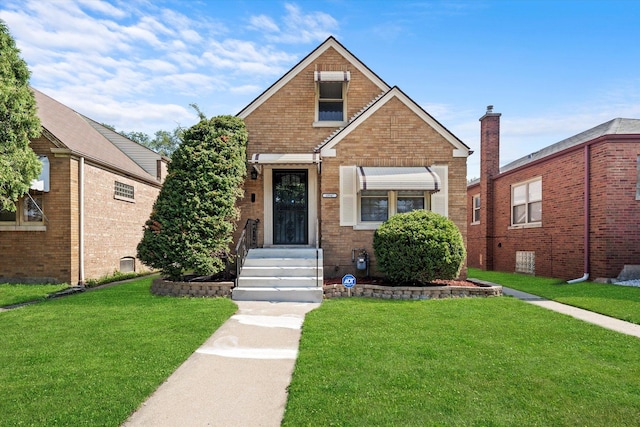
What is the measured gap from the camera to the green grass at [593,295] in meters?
7.09

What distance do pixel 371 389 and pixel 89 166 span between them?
12.4 metres

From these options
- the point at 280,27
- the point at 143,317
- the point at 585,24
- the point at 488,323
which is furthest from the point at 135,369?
the point at 585,24

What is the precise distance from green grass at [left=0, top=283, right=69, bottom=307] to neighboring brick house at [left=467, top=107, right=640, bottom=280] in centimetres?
1573

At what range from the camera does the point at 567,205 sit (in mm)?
12312

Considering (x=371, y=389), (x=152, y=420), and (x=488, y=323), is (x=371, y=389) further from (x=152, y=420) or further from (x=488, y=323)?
(x=488, y=323)

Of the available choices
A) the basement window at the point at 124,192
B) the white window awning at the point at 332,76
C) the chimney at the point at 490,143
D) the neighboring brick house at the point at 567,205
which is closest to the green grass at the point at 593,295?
the neighboring brick house at the point at 567,205

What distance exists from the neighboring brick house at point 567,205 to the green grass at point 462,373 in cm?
625

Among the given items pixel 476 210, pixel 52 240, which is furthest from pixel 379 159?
pixel 476 210

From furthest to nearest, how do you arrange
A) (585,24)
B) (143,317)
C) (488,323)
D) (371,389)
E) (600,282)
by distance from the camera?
(585,24)
(600,282)
(143,317)
(488,323)
(371,389)

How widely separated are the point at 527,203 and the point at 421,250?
342 inches

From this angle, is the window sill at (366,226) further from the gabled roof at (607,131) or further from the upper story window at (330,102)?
the gabled roof at (607,131)

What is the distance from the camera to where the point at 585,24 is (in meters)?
11.7

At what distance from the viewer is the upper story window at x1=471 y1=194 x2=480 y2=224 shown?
18797 millimetres

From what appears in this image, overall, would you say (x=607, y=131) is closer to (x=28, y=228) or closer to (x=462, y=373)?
(x=462, y=373)
